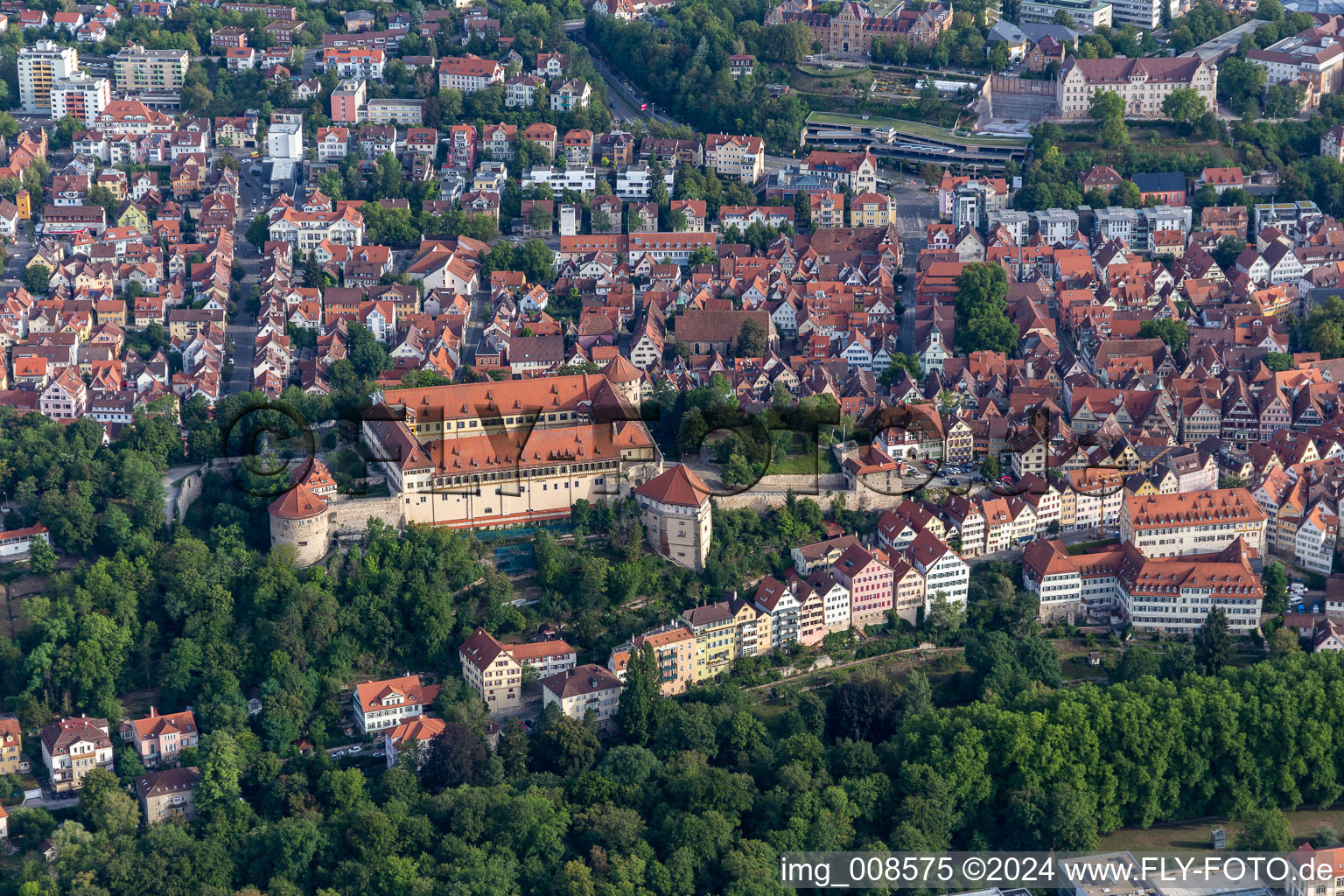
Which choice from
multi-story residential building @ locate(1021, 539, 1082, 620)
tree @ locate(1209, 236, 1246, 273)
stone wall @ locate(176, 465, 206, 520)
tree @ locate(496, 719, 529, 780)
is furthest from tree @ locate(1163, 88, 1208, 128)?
tree @ locate(496, 719, 529, 780)

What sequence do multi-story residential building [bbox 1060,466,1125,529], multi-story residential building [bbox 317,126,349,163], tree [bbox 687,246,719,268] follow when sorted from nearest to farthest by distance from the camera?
multi-story residential building [bbox 1060,466,1125,529] → tree [bbox 687,246,719,268] → multi-story residential building [bbox 317,126,349,163]

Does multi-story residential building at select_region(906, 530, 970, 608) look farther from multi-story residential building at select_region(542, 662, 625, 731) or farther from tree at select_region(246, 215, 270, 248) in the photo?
tree at select_region(246, 215, 270, 248)

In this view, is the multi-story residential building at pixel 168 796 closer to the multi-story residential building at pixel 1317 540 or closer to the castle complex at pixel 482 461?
the castle complex at pixel 482 461

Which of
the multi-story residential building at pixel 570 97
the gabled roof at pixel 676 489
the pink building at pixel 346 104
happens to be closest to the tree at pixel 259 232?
the pink building at pixel 346 104

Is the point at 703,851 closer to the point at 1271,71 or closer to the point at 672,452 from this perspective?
the point at 672,452

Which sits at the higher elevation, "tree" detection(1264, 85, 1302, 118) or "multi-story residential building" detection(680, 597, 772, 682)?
"tree" detection(1264, 85, 1302, 118)

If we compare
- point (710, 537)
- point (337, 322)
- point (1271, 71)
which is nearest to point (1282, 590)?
point (710, 537)

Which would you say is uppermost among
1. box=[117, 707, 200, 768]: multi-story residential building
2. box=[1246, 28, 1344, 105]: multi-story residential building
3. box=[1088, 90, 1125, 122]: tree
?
box=[1246, 28, 1344, 105]: multi-story residential building
